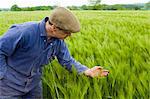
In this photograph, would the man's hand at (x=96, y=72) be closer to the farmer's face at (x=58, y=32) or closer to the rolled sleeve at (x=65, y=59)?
the rolled sleeve at (x=65, y=59)

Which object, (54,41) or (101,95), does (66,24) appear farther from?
(101,95)

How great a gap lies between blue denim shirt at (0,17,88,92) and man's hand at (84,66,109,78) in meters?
0.07

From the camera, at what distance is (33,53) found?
234 centimetres

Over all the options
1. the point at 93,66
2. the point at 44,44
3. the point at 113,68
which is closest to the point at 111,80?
the point at 113,68

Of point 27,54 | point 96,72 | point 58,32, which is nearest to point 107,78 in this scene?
point 96,72

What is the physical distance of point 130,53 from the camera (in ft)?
9.02

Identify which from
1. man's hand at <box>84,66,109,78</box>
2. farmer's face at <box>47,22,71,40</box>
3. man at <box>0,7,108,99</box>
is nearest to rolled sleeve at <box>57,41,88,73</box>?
man at <box>0,7,108,99</box>

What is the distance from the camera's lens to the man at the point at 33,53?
217 centimetres

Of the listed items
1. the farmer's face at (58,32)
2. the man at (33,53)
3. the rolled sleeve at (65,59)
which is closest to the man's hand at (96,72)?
the man at (33,53)

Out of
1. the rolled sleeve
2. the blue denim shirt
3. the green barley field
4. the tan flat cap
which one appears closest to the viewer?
the green barley field

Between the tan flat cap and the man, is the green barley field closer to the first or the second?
the man

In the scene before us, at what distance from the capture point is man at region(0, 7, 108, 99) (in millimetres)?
2170

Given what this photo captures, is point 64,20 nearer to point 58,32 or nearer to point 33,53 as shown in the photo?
point 58,32

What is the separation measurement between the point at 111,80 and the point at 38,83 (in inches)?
18.9
